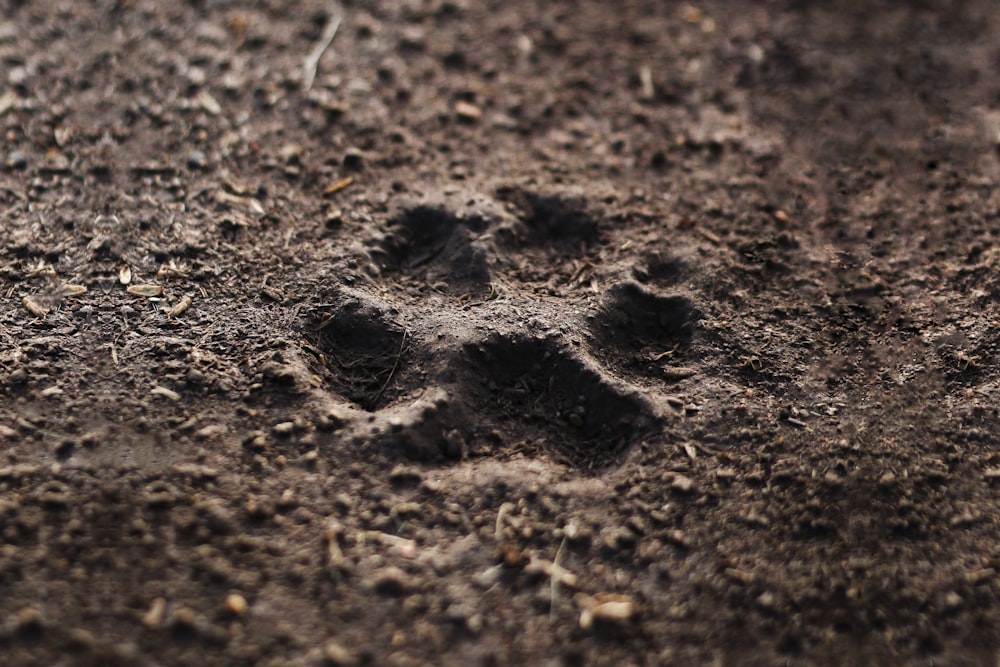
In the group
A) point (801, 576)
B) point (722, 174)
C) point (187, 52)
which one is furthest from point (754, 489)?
point (187, 52)

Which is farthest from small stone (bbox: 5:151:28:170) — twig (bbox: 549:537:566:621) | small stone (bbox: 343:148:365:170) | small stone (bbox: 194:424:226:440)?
twig (bbox: 549:537:566:621)

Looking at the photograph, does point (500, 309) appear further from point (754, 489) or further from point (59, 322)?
point (59, 322)

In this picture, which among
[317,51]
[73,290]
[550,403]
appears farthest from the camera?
[317,51]

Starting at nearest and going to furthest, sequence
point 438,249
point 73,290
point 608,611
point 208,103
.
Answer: point 608,611, point 73,290, point 438,249, point 208,103

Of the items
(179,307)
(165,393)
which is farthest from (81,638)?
(179,307)

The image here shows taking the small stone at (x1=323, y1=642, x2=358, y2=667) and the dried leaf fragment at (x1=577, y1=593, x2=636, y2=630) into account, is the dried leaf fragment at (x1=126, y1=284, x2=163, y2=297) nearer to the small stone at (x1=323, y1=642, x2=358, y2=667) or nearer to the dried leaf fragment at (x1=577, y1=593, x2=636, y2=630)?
the small stone at (x1=323, y1=642, x2=358, y2=667)

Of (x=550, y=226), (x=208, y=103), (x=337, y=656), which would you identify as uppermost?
(x=208, y=103)

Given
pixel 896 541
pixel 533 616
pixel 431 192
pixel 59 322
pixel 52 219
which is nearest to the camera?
pixel 533 616

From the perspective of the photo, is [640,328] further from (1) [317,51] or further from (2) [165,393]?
(1) [317,51]
